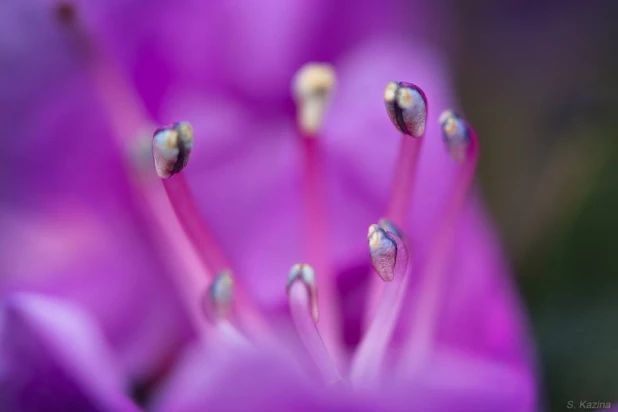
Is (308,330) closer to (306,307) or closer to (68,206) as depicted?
(306,307)

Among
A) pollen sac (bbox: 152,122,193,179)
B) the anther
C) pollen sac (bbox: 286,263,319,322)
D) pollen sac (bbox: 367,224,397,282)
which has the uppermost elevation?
the anther

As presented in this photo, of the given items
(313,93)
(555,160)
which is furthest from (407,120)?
(555,160)

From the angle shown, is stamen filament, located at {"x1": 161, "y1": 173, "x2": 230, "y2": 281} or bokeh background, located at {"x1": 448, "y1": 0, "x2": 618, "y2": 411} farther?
bokeh background, located at {"x1": 448, "y1": 0, "x2": 618, "y2": 411}

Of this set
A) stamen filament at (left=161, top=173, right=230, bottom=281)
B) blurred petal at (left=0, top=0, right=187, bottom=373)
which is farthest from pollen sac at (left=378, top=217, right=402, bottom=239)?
blurred petal at (left=0, top=0, right=187, bottom=373)

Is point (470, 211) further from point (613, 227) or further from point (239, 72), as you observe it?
point (239, 72)

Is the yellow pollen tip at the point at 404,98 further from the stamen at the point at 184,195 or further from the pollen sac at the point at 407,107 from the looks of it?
the stamen at the point at 184,195

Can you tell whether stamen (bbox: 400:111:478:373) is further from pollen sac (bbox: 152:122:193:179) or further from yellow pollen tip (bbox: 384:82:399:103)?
pollen sac (bbox: 152:122:193:179)
